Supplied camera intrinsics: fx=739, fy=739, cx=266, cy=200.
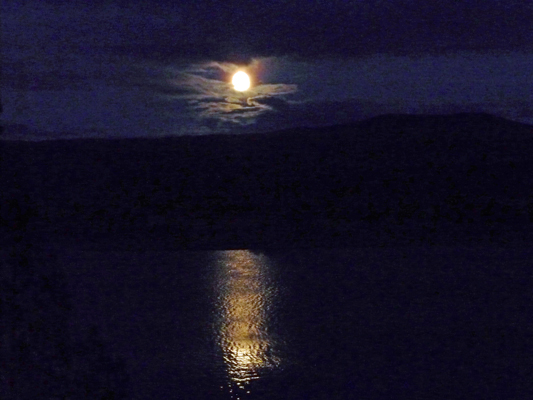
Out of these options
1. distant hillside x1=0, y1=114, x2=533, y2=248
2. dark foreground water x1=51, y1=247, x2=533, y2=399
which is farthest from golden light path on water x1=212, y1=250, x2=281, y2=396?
distant hillside x1=0, y1=114, x2=533, y2=248

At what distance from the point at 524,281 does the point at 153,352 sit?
507 centimetres

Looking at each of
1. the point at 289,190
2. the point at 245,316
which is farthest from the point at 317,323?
the point at 289,190

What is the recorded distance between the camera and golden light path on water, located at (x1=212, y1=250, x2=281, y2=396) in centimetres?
649

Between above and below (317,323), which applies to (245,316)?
above

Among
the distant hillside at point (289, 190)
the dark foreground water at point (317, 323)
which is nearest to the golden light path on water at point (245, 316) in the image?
Result: the dark foreground water at point (317, 323)

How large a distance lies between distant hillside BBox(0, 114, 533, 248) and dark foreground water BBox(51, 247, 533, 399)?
1575 mm

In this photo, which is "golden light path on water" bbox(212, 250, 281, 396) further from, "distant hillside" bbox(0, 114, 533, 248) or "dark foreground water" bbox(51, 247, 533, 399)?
"distant hillside" bbox(0, 114, 533, 248)

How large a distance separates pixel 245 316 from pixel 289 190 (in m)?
11.8

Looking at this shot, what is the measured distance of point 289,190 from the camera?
64.7 ft

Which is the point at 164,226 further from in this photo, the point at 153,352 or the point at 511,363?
the point at 511,363

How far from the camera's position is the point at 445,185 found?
20.2m

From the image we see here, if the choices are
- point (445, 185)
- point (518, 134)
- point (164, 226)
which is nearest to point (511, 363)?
point (164, 226)

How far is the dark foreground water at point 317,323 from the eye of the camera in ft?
19.9

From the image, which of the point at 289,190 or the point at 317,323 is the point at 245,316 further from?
the point at 289,190
